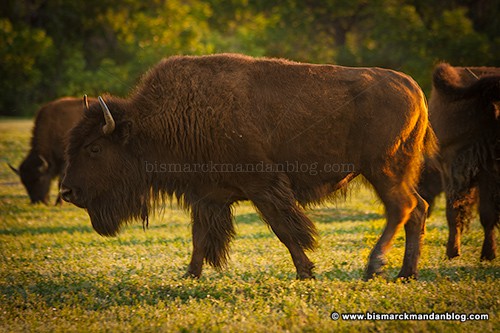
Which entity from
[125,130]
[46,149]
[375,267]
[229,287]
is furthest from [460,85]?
[46,149]

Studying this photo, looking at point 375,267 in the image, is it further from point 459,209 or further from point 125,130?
point 125,130

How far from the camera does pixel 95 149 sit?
7.87 meters

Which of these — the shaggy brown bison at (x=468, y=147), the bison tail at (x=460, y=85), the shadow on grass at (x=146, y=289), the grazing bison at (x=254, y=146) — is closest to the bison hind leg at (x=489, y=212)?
the shaggy brown bison at (x=468, y=147)

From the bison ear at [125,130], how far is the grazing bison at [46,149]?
10.6 m

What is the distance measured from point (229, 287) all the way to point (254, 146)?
1563 millimetres

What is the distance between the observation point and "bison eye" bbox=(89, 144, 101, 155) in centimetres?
786

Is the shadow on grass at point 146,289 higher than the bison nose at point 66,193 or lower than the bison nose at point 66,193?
lower

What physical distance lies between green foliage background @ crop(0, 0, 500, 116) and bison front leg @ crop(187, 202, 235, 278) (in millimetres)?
21435

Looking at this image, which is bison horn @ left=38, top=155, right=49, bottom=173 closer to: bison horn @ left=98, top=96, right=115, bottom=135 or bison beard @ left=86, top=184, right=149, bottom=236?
bison beard @ left=86, top=184, right=149, bottom=236

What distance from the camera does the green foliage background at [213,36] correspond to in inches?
1361

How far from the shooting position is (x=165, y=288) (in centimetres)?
712

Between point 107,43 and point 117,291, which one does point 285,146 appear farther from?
point 107,43

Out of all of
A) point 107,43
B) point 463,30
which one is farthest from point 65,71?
point 463,30

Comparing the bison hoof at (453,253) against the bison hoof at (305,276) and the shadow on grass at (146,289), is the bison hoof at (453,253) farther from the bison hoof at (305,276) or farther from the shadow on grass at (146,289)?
the bison hoof at (305,276)
